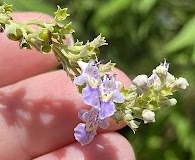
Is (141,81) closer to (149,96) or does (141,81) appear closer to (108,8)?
(149,96)

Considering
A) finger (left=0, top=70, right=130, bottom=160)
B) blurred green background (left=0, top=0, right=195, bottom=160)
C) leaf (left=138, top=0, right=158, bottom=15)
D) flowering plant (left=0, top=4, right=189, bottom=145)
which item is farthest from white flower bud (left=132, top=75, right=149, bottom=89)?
leaf (left=138, top=0, right=158, bottom=15)

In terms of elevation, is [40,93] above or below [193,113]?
above

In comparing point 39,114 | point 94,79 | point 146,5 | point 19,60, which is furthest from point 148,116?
point 146,5

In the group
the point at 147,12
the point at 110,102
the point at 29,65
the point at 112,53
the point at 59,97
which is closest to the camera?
the point at 110,102

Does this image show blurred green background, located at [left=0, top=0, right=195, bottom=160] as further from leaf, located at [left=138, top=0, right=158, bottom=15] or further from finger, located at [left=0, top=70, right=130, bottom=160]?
finger, located at [left=0, top=70, right=130, bottom=160]

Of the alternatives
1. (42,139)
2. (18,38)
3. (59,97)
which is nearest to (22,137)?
(42,139)

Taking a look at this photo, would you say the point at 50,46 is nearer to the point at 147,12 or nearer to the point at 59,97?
the point at 59,97

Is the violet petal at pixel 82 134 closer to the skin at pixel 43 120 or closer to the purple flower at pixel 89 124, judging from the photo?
the purple flower at pixel 89 124
